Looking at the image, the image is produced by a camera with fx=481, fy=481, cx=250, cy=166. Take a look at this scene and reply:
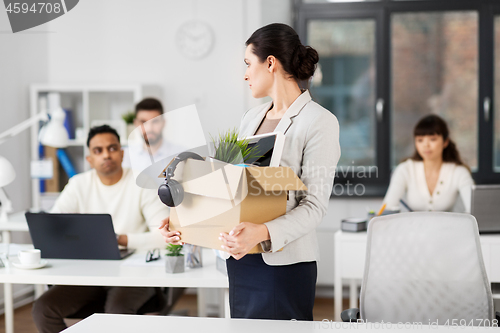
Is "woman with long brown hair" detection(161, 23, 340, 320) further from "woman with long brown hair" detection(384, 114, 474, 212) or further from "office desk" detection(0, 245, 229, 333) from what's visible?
"woman with long brown hair" detection(384, 114, 474, 212)

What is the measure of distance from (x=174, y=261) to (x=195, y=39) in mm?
2440

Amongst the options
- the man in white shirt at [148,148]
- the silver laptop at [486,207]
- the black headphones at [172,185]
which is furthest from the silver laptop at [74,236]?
the silver laptop at [486,207]

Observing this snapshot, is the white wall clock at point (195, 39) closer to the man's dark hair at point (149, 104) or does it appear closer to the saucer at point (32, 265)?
the man's dark hair at point (149, 104)

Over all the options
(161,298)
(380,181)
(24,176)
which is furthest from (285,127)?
(24,176)

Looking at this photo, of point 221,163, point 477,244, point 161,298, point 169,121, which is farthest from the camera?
A: point 161,298

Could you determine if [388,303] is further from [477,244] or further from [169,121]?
[169,121]

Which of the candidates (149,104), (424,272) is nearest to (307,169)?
(424,272)

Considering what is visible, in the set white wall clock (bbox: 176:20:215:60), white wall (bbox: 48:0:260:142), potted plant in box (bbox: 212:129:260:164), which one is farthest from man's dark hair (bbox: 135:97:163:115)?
potted plant in box (bbox: 212:129:260:164)

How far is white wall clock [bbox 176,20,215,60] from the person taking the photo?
386 cm

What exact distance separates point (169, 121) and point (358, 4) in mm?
3096

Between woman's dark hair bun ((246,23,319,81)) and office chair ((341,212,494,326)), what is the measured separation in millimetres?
596

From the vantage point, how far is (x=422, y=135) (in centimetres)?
324

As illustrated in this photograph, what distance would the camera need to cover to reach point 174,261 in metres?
1.87

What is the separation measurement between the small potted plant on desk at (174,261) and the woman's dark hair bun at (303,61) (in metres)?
0.87
